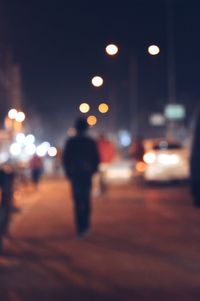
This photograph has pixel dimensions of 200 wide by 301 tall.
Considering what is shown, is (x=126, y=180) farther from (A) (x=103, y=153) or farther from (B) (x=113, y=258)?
(B) (x=113, y=258)

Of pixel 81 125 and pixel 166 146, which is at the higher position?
pixel 166 146

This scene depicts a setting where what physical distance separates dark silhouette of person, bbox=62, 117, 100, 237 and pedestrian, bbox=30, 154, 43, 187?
1330 centimetres

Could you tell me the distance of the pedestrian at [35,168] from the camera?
2615 centimetres

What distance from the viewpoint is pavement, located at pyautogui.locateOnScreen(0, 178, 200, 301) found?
8.04 metres

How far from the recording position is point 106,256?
33.2 ft

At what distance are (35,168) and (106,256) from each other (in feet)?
53.6

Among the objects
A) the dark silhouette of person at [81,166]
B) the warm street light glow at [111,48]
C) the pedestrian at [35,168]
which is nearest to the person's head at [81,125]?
the dark silhouette of person at [81,166]

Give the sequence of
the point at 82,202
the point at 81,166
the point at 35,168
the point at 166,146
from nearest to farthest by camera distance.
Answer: the point at 82,202
the point at 81,166
the point at 166,146
the point at 35,168

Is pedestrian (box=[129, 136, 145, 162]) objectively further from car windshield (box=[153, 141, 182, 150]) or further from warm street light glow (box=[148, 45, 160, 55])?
warm street light glow (box=[148, 45, 160, 55])

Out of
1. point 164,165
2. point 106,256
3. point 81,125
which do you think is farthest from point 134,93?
point 106,256

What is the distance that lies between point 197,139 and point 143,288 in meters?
1.87

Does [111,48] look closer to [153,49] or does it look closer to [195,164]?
[153,49]

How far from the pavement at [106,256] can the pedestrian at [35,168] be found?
8.79 meters

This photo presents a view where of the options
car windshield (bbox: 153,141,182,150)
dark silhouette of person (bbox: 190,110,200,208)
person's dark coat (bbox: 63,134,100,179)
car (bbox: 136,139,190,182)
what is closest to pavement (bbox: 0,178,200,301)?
person's dark coat (bbox: 63,134,100,179)
